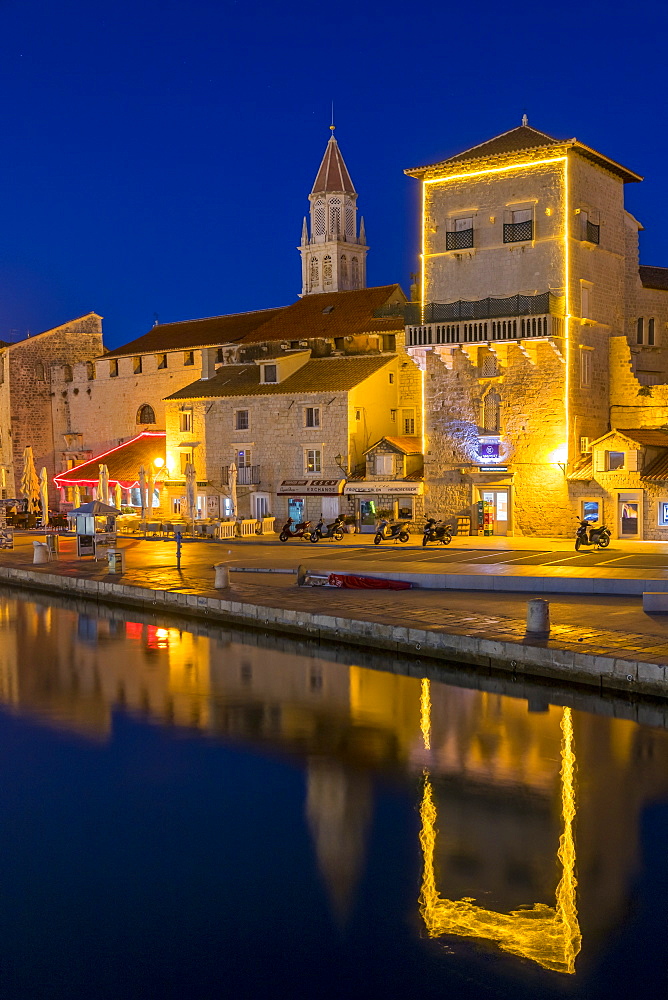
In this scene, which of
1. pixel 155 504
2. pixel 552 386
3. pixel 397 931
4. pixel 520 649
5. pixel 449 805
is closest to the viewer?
pixel 397 931

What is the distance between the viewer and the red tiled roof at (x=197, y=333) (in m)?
51.6

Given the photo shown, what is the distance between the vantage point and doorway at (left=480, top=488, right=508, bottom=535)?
36.0 metres

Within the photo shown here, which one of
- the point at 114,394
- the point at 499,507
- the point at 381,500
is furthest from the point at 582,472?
the point at 114,394

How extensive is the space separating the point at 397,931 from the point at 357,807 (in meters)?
2.85

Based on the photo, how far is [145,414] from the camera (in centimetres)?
5572

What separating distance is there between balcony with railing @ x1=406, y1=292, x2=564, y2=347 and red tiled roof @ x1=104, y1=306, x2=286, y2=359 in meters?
15.0

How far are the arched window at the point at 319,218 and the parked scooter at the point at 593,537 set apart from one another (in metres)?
52.0

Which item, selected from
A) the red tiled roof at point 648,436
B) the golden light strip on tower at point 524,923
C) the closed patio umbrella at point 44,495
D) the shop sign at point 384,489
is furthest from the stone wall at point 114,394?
the golden light strip on tower at point 524,923

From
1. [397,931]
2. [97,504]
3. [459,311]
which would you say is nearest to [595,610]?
[397,931]

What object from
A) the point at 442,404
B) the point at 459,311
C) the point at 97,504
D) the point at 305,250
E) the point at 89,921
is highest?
the point at 305,250

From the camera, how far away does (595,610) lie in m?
19.8

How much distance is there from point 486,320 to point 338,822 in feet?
85.8

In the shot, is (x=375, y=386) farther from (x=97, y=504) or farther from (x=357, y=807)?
(x=357, y=807)

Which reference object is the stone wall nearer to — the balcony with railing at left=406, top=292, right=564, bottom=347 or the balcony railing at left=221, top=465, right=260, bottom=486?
the balcony railing at left=221, top=465, right=260, bottom=486
